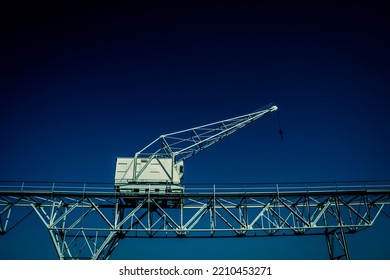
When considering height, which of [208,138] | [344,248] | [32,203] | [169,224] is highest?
[208,138]

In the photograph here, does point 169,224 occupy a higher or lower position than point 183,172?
lower

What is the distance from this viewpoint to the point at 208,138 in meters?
33.2

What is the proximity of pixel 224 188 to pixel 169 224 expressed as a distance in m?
4.91

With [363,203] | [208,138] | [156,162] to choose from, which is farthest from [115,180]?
[363,203]

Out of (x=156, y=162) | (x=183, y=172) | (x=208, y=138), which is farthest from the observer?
(x=208, y=138)

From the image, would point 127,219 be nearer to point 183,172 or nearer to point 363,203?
point 183,172

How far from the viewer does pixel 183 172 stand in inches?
1192
